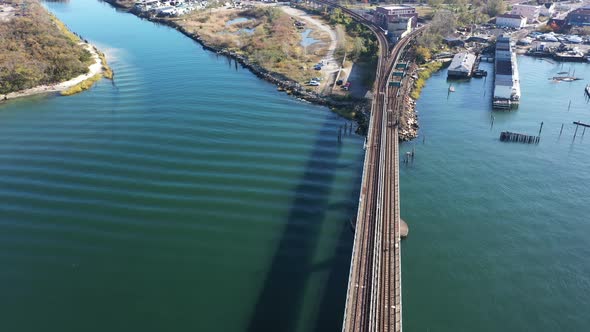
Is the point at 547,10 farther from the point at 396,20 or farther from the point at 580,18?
the point at 396,20

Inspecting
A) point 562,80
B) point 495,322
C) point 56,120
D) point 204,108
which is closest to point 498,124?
point 562,80

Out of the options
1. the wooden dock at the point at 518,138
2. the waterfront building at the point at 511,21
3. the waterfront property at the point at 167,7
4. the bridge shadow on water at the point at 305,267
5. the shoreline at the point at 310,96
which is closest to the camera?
the bridge shadow on water at the point at 305,267

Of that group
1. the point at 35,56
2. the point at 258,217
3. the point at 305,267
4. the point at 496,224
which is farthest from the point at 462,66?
the point at 35,56

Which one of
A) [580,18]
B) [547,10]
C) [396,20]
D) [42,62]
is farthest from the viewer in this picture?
[547,10]

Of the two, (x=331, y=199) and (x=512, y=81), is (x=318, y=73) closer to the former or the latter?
(x=512, y=81)

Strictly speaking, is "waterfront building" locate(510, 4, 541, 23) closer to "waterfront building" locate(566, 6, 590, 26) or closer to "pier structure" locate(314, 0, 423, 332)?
"waterfront building" locate(566, 6, 590, 26)

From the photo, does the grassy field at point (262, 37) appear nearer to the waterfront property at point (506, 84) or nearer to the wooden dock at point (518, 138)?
the waterfront property at point (506, 84)

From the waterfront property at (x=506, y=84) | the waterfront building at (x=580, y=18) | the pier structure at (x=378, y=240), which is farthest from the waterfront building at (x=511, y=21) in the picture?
the pier structure at (x=378, y=240)
